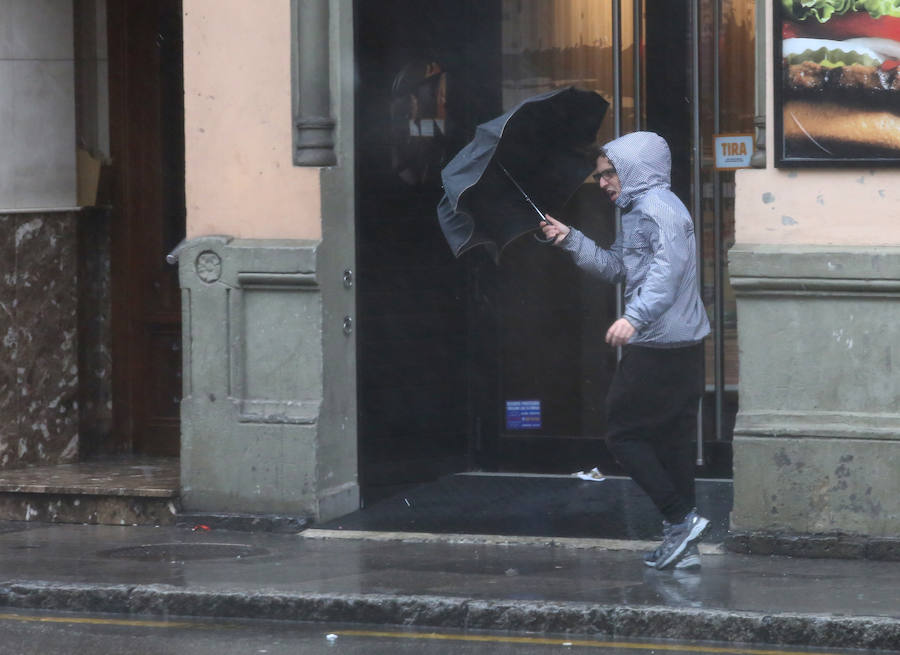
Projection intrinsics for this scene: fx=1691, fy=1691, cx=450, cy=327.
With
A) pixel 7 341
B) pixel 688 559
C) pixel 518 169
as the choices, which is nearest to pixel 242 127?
pixel 518 169

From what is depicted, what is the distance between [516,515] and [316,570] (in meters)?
1.61

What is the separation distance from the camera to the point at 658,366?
7949mm

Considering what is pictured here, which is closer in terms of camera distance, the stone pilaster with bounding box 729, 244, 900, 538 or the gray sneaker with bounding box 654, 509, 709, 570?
the gray sneaker with bounding box 654, 509, 709, 570

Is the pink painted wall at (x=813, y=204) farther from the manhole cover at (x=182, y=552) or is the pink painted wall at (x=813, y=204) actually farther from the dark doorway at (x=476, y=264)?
the manhole cover at (x=182, y=552)

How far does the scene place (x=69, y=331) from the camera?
1059cm

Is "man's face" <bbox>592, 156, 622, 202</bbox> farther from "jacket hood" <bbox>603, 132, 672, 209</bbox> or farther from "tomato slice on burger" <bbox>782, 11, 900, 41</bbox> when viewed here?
"tomato slice on burger" <bbox>782, 11, 900, 41</bbox>

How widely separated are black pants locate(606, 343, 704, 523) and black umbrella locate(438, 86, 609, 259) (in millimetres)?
954

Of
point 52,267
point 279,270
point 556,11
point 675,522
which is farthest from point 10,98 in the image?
point 675,522

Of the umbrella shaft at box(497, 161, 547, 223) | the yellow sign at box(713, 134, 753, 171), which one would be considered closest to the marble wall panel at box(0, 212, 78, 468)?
the umbrella shaft at box(497, 161, 547, 223)

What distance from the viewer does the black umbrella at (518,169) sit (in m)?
8.17

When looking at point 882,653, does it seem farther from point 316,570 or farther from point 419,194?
point 419,194

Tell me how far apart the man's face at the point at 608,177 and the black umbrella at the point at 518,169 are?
1.24 ft

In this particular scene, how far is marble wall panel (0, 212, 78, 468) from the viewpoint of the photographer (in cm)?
1021

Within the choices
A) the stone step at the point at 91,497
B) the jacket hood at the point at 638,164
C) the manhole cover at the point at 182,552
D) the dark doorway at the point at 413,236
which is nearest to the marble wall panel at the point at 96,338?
the stone step at the point at 91,497
